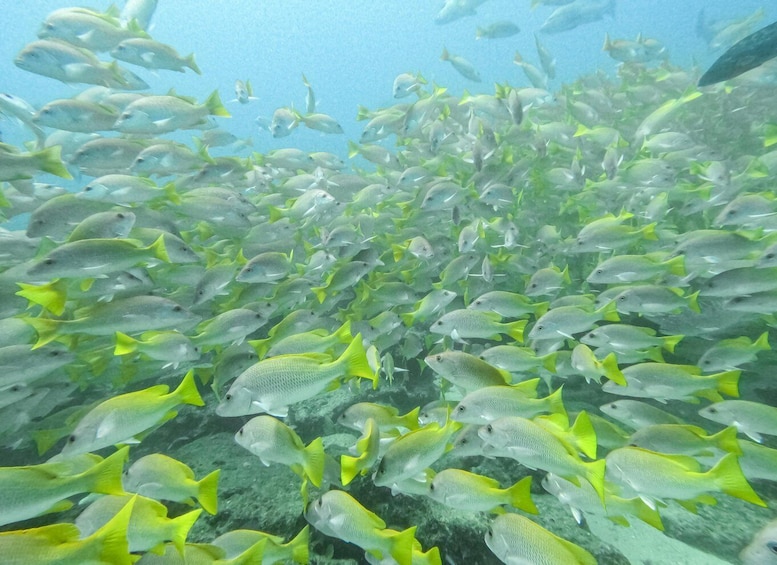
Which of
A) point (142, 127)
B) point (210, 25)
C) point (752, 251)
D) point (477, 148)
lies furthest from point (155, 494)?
point (210, 25)

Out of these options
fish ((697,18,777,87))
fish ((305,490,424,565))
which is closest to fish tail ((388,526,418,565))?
fish ((305,490,424,565))

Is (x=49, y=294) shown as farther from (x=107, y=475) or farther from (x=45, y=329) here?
(x=107, y=475)

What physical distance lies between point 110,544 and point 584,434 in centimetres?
233

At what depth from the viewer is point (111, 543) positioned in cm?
152

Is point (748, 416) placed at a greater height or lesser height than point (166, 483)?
greater

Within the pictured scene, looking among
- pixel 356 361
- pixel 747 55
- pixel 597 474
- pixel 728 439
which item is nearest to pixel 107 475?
pixel 356 361

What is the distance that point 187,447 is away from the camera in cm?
421

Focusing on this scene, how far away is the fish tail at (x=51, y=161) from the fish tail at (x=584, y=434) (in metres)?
4.63

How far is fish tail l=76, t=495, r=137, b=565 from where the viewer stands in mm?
1488

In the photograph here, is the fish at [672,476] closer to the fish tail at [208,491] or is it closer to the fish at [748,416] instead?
the fish at [748,416]

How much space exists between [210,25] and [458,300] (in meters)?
159

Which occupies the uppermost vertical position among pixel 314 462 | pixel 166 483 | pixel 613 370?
pixel 613 370

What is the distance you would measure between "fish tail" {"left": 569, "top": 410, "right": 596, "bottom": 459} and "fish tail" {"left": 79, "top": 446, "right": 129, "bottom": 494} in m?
2.38

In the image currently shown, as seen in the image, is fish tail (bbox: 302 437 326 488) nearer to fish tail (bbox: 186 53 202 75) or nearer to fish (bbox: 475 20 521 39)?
fish tail (bbox: 186 53 202 75)
